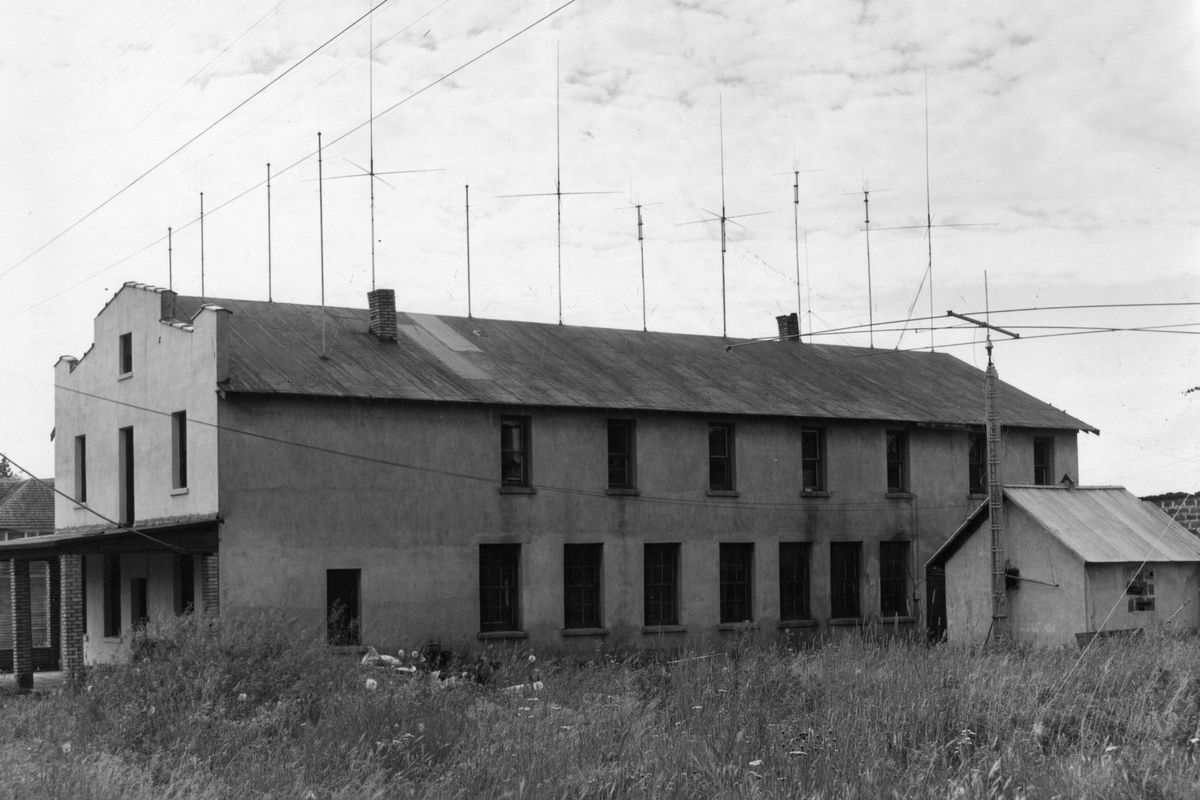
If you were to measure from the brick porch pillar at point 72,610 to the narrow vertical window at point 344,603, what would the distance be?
7352 mm

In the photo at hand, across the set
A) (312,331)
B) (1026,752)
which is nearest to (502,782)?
(1026,752)

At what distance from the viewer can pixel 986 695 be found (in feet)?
48.4

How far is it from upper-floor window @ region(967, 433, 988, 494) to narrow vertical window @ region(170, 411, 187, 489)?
65.7ft

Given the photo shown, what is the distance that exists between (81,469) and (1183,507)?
25007mm

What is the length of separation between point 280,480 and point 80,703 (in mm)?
9546

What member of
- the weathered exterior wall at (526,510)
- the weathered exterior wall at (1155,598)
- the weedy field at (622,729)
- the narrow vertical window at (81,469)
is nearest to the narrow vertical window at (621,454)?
the weathered exterior wall at (526,510)

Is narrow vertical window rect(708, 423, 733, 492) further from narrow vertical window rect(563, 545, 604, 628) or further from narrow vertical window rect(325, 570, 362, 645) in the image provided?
narrow vertical window rect(325, 570, 362, 645)

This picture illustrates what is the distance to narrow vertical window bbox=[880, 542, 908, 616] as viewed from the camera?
34650 millimetres

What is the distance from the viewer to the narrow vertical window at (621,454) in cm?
3106

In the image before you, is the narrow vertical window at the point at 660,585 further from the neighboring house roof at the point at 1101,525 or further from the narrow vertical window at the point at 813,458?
the neighboring house roof at the point at 1101,525

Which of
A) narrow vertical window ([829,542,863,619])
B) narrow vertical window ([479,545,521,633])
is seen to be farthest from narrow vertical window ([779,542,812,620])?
narrow vertical window ([479,545,521,633])

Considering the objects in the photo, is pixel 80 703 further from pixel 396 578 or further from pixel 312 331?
pixel 312 331

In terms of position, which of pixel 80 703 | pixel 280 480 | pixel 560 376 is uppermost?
pixel 560 376

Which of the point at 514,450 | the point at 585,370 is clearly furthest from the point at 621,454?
the point at 514,450
